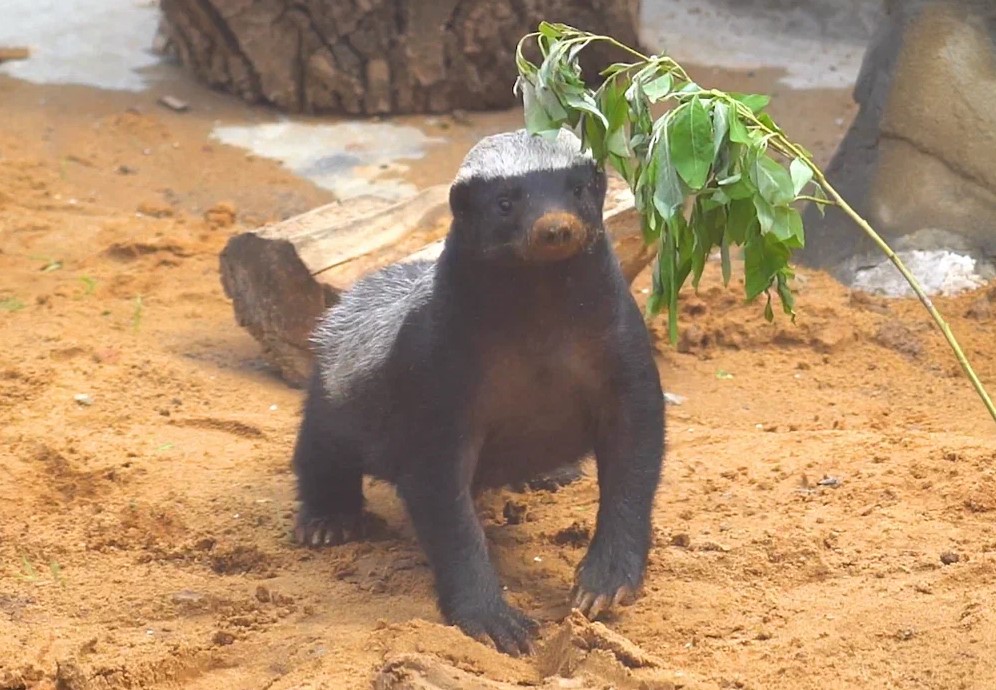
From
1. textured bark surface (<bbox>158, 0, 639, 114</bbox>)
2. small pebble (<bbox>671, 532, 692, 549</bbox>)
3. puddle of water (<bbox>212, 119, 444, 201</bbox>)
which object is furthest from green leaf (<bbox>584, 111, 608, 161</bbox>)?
textured bark surface (<bbox>158, 0, 639, 114</bbox>)

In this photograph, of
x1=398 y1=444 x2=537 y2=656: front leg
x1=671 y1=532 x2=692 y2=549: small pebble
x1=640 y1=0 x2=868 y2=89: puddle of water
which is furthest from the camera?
x1=640 y1=0 x2=868 y2=89: puddle of water

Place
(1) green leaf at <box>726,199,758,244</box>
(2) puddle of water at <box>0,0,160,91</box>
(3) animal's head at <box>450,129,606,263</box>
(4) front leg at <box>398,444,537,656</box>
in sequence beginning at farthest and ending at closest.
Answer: (2) puddle of water at <box>0,0,160,91</box> < (4) front leg at <box>398,444,537,656</box> < (3) animal's head at <box>450,129,606,263</box> < (1) green leaf at <box>726,199,758,244</box>

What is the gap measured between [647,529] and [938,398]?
260cm

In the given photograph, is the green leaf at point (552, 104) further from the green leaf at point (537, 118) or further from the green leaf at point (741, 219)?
the green leaf at point (741, 219)

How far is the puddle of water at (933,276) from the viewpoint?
25.6 feet

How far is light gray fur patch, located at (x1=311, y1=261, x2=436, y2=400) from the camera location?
498 cm

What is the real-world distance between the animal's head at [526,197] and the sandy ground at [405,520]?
3.56ft

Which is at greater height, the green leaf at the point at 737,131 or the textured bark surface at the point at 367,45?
the green leaf at the point at 737,131

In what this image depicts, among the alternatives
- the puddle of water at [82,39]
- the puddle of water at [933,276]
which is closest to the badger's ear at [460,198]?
the puddle of water at [933,276]

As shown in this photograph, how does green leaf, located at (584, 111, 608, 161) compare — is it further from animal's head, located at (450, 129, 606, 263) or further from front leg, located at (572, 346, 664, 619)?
front leg, located at (572, 346, 664, 619)

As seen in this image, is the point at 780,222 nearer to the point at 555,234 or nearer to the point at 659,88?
the point at 659,88

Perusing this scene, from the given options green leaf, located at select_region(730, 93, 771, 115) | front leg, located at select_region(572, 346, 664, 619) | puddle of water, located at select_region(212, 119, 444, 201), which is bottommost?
puddle of water, located at select_region(212, 119, 444, 201)

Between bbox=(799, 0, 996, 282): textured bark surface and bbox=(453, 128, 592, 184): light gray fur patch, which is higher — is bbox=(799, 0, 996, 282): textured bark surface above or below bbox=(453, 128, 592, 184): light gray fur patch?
below

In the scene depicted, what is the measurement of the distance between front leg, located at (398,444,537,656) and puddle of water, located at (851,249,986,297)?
4072mm
